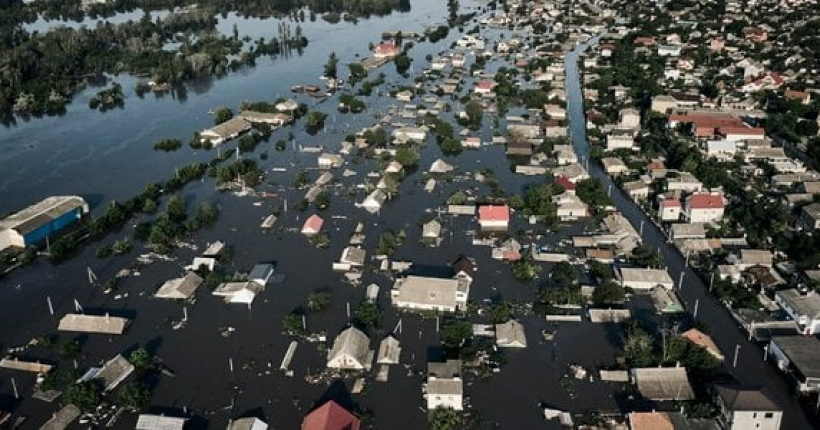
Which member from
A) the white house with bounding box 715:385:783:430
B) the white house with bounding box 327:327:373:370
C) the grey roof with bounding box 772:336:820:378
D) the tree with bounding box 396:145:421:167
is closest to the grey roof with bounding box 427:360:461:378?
the white house with bounding box 327:327:373:370

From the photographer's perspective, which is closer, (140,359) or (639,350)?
(140,359)

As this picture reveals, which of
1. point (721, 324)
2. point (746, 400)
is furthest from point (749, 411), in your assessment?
point (721, 324)

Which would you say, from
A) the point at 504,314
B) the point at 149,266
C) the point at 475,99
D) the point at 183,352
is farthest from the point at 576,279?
the point at 475,99

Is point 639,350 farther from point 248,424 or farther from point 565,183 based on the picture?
point 565,183

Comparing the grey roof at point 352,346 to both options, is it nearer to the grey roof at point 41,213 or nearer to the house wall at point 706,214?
the grey roof at point 41,213

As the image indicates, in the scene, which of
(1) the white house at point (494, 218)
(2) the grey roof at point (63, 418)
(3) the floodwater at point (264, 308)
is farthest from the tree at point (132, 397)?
(1) the white house at point (494, 218)

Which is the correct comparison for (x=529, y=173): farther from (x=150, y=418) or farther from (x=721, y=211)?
(x=150, y=418)
